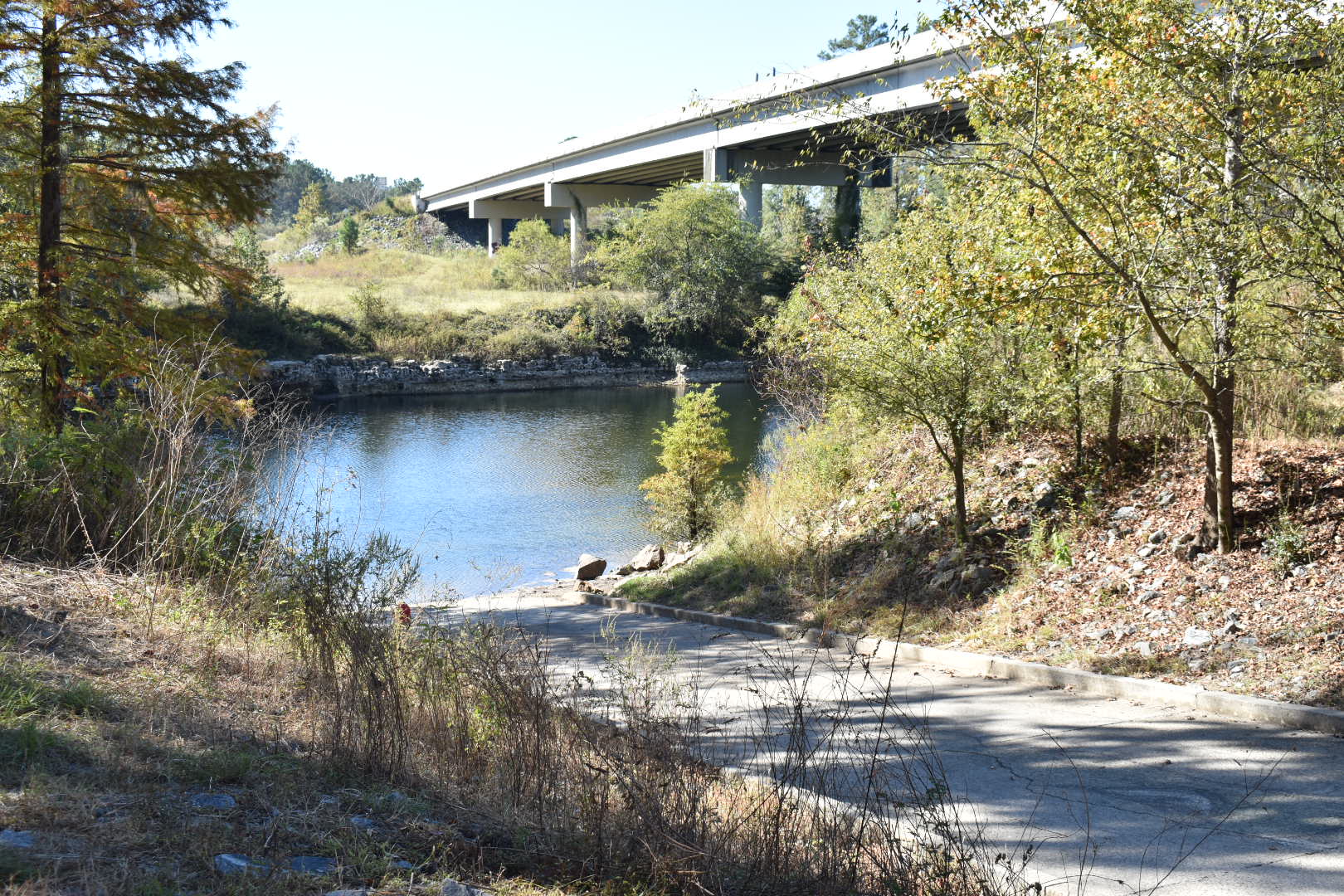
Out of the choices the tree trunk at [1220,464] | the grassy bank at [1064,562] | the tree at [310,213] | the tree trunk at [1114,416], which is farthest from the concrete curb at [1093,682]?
the tree at [310,213]

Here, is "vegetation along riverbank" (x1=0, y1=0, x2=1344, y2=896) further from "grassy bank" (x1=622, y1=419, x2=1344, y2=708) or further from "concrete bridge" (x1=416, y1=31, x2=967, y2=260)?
"concrete bridge" (x1=416, y1=31, x2=967, y2=260)

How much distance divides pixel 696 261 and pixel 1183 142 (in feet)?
163

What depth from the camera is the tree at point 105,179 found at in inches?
465

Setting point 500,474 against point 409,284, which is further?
point 409,284

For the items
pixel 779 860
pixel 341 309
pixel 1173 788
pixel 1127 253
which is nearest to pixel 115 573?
pixel 779 860

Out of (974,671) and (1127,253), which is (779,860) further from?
(1127,253)

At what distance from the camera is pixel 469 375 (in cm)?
5209

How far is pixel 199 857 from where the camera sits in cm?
346

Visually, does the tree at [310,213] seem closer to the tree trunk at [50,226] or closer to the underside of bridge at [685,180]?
the underside of bridge at [685,180]

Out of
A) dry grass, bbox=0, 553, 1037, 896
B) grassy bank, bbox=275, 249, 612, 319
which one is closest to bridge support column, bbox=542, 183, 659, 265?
grassy bank, bbox=275, 249, 612, 319

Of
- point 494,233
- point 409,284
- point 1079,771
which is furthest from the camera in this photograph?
point 494,233

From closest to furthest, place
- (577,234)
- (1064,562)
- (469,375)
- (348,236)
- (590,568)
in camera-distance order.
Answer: (1064,562), (590,568), (469,375), (577,234), (348,236)

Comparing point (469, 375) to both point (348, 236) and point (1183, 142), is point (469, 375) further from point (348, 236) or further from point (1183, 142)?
point (1183, 142)

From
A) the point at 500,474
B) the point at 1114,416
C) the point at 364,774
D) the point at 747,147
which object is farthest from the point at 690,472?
the point at 747,147
